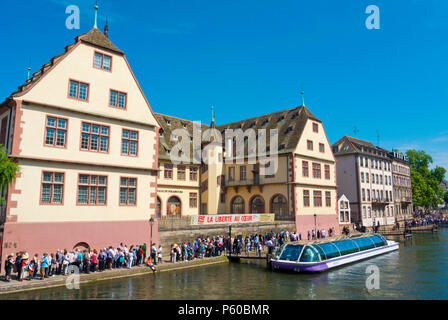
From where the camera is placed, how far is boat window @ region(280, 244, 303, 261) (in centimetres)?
2339

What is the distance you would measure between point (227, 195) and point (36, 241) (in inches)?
1157

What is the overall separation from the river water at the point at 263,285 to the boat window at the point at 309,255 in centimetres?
109

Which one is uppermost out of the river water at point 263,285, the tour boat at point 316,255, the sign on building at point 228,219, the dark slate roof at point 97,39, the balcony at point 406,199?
the dark slate roof at point 97,39

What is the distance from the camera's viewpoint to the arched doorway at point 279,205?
135 feet

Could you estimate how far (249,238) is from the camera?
31.8 meters

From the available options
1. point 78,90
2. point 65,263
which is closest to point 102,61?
point 78,90

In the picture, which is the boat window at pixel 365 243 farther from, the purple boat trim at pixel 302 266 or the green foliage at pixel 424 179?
the green foliage at pixel 424 179

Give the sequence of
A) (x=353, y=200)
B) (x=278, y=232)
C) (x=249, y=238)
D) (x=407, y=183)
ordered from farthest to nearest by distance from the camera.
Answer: (x=407, y=183), (x=353, y=200), (x=278, y=232), (x=249, y=238)

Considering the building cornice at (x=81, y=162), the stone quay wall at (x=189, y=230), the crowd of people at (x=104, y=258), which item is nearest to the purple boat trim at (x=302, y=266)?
the crowd of people at (x=104, y=258)

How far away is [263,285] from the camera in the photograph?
19.2m

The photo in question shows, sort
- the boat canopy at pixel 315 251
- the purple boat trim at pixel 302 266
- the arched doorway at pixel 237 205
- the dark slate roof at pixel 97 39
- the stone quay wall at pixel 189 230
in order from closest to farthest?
the purple boat trim at pixel 302 266 → the boat canopy at pixel 315 251 → the dark slate roof at pixel 97 39 → the stone quay wall at pixel 189 230 → the arched doorway at pixel 237 205

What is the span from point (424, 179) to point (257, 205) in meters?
58.0
